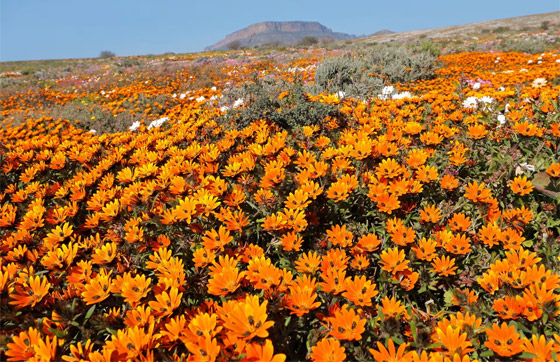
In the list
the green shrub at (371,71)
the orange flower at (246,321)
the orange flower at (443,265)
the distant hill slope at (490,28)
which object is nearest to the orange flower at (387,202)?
the orange flower at (443,265)

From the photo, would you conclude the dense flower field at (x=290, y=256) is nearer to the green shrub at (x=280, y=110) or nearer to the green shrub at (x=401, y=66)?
the green shrub at (x=280, y=110)

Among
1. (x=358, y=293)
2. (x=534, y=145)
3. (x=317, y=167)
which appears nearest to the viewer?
(x=358, y=293)

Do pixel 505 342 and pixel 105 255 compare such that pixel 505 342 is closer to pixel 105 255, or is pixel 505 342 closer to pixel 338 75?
pixel 105 255

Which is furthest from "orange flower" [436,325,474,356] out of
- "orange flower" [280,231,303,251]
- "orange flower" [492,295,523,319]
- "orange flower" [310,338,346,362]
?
"orange flower" [280,231,303,251]

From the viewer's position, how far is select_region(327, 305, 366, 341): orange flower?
1.28 meters

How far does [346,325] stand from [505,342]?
0.66 m

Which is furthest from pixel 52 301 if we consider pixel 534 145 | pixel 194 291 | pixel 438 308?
pixel 534 145

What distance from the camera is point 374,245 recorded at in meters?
1.83

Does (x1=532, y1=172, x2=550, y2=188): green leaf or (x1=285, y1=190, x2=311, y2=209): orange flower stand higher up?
(x1=285, y1=190, x2=311, y2=209): orange flower

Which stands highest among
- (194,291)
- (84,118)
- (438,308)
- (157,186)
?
(84,118)

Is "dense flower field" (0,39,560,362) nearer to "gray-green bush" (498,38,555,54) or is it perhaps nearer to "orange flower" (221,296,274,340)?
"orange flower" (221,296,274,340)

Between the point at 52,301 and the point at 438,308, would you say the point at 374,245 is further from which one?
the point at 52,301

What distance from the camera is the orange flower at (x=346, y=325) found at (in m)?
1.28

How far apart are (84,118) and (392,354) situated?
1031cm
